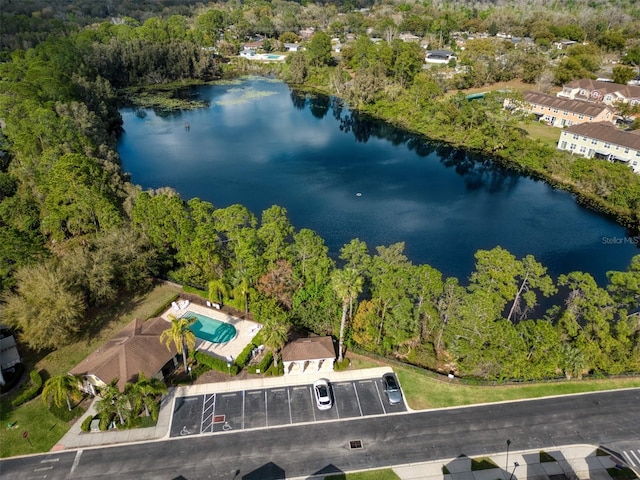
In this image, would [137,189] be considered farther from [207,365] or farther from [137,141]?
[137,141]

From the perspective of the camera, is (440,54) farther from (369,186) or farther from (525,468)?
(525,468)

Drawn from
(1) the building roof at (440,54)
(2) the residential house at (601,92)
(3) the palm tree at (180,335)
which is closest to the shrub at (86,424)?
(3) the palm tree at (180,335)

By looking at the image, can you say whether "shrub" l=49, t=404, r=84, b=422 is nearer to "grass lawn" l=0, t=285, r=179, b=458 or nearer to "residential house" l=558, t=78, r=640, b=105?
"grass lawn" l=0, t=285, r=179, b=458

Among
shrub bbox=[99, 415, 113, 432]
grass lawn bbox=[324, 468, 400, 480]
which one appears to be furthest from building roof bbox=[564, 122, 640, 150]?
shrub bbox=[99, 415, 113, 432]

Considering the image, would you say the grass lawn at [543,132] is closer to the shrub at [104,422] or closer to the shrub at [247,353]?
the shrub at [247,353]

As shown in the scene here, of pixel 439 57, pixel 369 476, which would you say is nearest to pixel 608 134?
pixel 369 476

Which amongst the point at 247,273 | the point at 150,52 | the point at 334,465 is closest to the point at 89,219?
the point at 247,273
